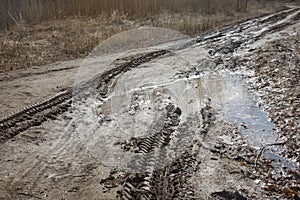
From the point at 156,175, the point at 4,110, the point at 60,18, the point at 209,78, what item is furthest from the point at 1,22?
the point at 156,175

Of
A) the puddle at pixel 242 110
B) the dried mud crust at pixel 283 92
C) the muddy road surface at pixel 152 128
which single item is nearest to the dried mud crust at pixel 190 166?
the muddy road surface at pixel 152 128

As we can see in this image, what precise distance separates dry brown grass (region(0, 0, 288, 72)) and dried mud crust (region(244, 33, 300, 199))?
302 centimetres

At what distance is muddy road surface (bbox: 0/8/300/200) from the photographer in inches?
146

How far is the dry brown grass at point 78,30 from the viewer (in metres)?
8.02

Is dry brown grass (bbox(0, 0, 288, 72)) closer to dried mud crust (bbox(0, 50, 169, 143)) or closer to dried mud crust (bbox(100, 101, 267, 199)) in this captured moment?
dried mud crust (bbox(0, 50, 169, 143))

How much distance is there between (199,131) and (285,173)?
4.38 feet

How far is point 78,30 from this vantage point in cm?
999

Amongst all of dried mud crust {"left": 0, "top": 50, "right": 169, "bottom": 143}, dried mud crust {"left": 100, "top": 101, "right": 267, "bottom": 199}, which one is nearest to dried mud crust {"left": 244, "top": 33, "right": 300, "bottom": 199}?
dried mud crust {"left": 100, "top": 101, "right": 267, "bottom": 199}

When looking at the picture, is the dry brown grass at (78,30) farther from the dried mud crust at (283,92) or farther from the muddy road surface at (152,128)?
the dried mud crust at (283,92)

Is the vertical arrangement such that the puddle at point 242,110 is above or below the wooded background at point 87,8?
below

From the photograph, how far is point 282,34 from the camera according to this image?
10.5 metres

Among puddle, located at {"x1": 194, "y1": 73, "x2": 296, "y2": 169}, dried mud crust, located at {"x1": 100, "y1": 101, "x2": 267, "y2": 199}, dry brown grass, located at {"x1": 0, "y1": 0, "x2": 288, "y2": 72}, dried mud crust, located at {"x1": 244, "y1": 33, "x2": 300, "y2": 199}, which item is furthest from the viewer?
dry brown grass, located at {"x1": 0, "y1": 0, "x2": 288, "y2": 72}

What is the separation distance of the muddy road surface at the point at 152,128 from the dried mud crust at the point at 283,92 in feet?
0.06

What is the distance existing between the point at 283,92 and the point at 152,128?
9.21ft
